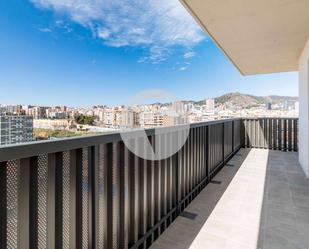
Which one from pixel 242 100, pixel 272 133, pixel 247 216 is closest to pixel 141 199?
pixel 247 216

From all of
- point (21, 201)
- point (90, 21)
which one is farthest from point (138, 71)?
point (21, 201)

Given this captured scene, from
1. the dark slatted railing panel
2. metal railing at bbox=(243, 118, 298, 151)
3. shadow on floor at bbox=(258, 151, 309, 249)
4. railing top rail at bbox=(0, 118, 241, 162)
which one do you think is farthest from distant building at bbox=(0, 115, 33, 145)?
metal railing at bbox=(243, 118, 298, 151)

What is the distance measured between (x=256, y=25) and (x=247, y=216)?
2695 millimetres

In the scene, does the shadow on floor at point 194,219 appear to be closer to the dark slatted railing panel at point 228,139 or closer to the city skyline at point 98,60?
the dark slatted railing panel at point 228,139

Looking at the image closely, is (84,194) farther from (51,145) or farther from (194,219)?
(194,219)

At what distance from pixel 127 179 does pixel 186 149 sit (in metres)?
1.17

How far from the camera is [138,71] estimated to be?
18266 mm

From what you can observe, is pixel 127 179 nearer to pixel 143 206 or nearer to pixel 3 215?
pixel 143 206

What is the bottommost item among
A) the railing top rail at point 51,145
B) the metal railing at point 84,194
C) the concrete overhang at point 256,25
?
the metal railing at point 84,194

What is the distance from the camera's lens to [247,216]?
2311 millimetres

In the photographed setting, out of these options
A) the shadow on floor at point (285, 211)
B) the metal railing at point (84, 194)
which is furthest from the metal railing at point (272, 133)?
the metal railing at point (84, 194)

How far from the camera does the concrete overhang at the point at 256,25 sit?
265 cm

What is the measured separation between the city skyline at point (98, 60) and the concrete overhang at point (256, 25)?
347 cm

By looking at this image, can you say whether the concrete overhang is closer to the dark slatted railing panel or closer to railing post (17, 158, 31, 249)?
the dark slatted railing panel
